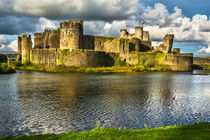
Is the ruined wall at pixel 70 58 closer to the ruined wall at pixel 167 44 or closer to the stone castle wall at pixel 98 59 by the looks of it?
the stone castle wall at pixel 98 59

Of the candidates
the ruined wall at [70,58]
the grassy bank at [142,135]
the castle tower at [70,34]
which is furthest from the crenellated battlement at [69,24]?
the grassy bank at [142,135]

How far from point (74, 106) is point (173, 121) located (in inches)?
257

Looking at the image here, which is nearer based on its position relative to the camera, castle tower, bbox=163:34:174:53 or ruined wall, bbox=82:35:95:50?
ruined wall, bbox=82:35:95:50

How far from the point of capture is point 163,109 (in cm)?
1352

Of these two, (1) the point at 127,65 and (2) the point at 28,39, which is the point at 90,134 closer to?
(1) the point at 127,65

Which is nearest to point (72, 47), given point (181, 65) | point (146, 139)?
point (181, 65)

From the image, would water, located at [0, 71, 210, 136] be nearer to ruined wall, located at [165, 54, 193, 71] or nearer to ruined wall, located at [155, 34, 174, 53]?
ruined wall, located at [165, 54, 193, 71]

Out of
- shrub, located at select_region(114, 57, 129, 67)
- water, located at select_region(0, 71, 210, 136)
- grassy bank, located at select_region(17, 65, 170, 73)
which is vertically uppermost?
shrub, located at select_region(114, 57, 129, 67)

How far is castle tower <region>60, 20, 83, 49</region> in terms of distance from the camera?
50406 mm

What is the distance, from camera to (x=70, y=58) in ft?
155

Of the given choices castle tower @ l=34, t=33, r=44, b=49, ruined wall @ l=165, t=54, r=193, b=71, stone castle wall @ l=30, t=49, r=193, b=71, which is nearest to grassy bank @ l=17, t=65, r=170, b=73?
stone castle wall @ l=30, t=49, r=193, b=71

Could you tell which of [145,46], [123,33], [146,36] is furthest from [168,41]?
[123,33]

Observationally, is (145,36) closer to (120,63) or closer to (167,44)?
(167,44)

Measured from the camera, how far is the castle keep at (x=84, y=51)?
47719mm
